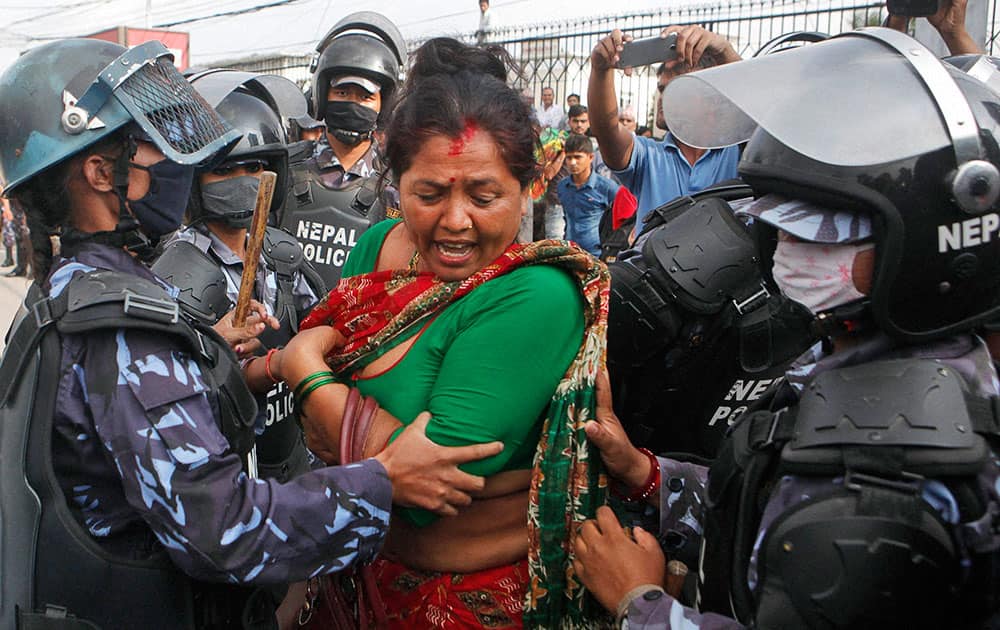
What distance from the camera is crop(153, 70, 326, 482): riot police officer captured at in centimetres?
304

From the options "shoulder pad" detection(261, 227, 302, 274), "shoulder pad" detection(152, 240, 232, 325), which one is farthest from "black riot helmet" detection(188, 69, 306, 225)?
"shoulder pad" detection(152, 240, 232, 325)

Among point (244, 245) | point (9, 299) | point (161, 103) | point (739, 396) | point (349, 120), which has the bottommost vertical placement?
point (9, 299)

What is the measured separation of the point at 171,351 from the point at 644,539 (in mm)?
967

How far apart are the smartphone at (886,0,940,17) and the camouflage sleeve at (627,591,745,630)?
267 centimetres

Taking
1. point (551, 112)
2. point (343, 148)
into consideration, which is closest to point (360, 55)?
point (343, 148)

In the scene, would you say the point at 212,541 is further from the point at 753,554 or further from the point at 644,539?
the point at 753,554

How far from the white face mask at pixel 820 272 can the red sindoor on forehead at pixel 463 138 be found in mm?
649

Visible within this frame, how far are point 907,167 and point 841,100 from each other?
15 centimetres

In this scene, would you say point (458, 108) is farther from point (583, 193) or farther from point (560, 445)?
point (583, 193)

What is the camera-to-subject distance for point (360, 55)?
4902 mm

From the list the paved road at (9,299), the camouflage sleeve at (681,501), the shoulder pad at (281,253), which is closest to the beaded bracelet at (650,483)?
the camouflage sleeve at (681,501)

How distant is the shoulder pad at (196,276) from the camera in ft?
9.43

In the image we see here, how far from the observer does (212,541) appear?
156 centimetres

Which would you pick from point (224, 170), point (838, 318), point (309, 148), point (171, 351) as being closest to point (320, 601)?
point (171, 351)
